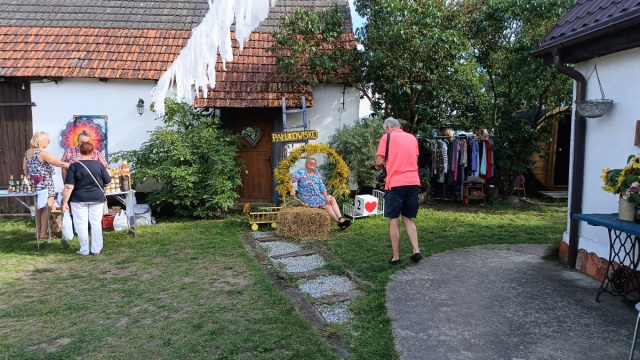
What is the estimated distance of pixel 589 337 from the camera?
3523 millimetres

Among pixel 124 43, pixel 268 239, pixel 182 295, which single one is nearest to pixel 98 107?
pixel 124 43

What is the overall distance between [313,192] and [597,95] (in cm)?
424

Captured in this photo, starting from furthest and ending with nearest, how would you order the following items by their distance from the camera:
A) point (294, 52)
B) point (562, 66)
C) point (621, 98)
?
point (294, 52) < point (562, 66) < point (621, 98)

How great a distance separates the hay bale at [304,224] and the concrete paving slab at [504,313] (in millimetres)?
2043

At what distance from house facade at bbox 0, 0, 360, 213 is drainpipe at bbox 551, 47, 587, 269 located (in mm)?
5156

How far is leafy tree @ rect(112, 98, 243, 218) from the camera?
27.9ft

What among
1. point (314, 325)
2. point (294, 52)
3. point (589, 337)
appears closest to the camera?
point (589, 337)

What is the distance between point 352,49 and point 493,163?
402cm

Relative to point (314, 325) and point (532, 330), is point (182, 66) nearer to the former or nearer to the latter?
point (314, 325)

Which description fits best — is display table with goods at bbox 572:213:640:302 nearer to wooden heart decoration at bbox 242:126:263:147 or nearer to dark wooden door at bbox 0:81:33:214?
wooden heart decoration at bbox 242:126:263:147

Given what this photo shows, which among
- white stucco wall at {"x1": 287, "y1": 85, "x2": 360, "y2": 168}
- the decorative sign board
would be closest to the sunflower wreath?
the decorative sign board

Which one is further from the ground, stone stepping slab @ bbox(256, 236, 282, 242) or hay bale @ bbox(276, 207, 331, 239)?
hay bale @ bbox(276, 207, 331, 239)

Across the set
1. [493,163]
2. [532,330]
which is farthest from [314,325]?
[493,163]

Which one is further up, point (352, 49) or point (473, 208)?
point (352, 49)
